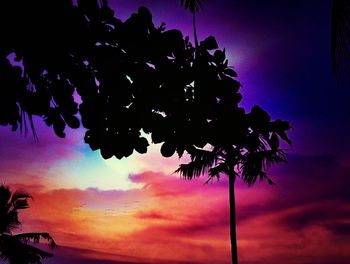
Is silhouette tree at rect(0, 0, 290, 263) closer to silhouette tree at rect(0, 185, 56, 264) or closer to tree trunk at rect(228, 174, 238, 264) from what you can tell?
tree trunk at rect(228, 174, 238, 264)

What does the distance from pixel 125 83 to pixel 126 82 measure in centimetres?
2

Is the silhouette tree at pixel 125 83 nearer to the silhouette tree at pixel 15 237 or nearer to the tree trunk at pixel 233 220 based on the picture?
the tree trunk at pixel 233 220

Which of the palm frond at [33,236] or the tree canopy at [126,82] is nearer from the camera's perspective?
the tree canopy at [126,82]

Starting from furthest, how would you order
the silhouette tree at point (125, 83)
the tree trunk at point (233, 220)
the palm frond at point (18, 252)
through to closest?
the palm frond at point (18, 252)
the tree trunk at point (233, 220)
the silhouette tree at point (125, 83)

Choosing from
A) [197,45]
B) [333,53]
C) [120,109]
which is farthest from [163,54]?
[333,53]

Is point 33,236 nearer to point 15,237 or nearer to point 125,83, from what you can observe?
point 15,237

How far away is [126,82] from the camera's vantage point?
3.35m

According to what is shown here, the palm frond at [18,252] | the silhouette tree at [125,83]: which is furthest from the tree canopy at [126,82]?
the palm frond at [18,252]

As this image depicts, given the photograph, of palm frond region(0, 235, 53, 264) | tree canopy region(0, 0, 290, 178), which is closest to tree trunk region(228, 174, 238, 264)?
tree canopy region(0, 0, 290, 178)

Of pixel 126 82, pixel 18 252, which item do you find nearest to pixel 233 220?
pixel 126 82

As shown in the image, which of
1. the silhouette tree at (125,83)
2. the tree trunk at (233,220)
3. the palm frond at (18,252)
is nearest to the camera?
the silhouette tree at (125,83)

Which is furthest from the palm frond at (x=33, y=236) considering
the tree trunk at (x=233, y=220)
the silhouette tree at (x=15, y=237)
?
the tree trunk at (x=233, y=220)

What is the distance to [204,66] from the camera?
347 centimetres

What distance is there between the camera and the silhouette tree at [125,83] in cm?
329
